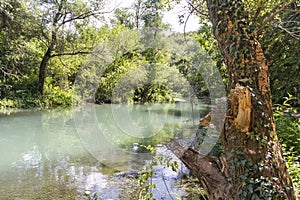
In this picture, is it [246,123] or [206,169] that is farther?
[206,169]

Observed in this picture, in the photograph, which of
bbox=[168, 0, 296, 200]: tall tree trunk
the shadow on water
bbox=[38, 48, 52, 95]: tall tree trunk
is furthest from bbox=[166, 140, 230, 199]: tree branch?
bbox=[38, 48, 52, 95]: tall tree trunk

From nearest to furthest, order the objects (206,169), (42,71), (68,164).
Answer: (206,169) < (68,164) < (42,71)

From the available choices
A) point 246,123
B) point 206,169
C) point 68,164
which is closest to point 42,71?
point 68,164

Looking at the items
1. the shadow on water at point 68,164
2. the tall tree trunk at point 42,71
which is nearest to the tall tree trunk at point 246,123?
the shadow on water at point 68,164

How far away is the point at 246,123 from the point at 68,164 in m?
3.57

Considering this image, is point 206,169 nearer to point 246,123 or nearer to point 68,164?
point 246,123

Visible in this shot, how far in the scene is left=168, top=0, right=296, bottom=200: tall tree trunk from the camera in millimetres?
1378

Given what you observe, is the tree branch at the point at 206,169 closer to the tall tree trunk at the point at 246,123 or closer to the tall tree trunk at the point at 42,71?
the tall tree trunk at the point at 246,123

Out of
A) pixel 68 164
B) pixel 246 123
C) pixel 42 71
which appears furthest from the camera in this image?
pixel 42 71

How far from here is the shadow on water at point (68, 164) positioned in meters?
3.28

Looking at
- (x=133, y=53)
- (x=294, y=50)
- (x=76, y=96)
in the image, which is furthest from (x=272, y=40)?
(x=76, y=96)

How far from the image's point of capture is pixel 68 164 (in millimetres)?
4391

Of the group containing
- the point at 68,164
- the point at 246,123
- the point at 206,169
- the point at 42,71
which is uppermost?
the point at 42,71

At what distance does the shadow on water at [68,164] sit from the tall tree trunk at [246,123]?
142cm
